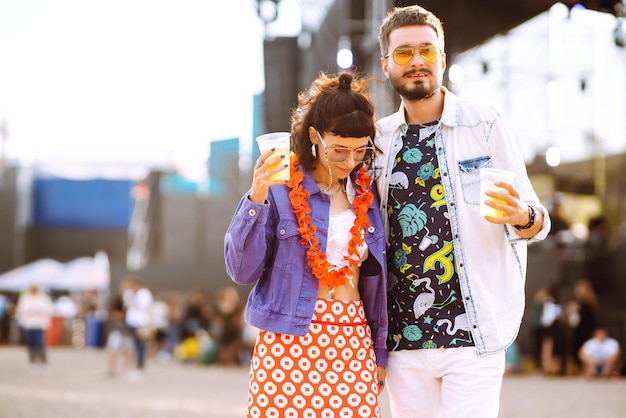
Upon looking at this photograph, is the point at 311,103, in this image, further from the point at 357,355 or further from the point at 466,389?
the point at 466,389

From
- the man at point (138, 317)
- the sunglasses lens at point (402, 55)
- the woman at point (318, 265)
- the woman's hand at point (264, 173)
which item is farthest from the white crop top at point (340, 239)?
the man at point (138, 317)

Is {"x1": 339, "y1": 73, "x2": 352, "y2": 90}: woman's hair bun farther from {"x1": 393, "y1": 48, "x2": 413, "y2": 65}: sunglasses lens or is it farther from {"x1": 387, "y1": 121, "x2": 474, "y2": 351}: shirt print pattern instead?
{"x1": 387, "y1": 121, "x2": 474, "y2": 351}: shirt print pattern

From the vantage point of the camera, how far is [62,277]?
26.2 m

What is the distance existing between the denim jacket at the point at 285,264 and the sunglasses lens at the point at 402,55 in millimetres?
512

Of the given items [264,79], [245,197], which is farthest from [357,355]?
[264,79]

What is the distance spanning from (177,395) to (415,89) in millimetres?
8943

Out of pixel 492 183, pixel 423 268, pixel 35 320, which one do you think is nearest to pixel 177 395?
pixel 35 320

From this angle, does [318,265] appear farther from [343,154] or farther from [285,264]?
[343,154]

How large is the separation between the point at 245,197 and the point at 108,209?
27.5m

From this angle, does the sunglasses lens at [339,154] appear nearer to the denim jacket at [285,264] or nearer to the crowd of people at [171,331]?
the denim jacket at [285,264]

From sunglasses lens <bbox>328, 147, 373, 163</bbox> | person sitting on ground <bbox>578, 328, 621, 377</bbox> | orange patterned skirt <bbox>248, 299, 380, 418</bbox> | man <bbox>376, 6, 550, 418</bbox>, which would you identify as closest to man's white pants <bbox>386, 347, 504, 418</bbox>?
man <bbox>376, 6, 550, 418</bbox>

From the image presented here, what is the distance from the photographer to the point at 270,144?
2.76 m

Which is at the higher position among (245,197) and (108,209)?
(108,209)

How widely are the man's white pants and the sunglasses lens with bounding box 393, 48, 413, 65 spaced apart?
1.07 metres
